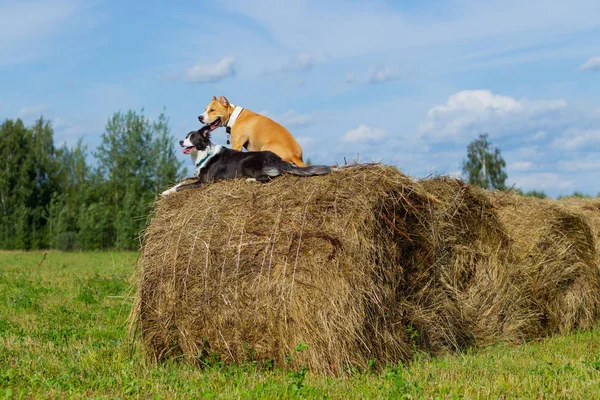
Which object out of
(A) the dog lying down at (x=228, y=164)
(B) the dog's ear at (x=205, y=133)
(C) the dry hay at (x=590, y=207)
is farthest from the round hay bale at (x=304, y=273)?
(C) the dry hay at (x=590, y=207)

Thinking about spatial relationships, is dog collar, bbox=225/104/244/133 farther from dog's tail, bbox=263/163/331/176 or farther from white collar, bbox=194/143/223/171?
dog's tail, bbox=263/163/331/176

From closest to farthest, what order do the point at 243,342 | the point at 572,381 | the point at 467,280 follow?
the point at 572,381
the point at 243,342
the point at 467,280

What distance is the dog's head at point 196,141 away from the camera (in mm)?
8297

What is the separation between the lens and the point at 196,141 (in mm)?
8320

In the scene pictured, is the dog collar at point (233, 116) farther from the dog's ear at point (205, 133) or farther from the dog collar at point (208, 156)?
the dog collar at point (208, 156)

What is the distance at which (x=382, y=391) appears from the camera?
523cm

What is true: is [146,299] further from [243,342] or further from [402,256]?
[402,256]

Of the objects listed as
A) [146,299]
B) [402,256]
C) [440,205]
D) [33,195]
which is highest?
[33,195]

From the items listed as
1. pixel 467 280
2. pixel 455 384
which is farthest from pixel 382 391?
pixel 467 280

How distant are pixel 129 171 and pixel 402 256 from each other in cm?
4256

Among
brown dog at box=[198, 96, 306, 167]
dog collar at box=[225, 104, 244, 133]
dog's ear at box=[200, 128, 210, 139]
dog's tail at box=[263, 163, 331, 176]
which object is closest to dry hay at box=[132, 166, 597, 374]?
dog's tail at box=[263, 163, 331, 176]

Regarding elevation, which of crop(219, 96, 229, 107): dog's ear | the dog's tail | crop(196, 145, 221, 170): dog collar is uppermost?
crop(219, 96, 229, 107): dog's ear

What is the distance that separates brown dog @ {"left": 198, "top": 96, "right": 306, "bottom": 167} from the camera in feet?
29.0

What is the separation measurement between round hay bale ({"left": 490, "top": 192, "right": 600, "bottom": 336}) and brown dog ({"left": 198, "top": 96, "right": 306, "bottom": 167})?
313 cm
